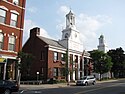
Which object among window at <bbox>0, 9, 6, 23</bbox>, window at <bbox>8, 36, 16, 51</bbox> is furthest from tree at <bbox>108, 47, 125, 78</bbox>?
window at <bbox>0, 9, 6, 23</bbox>

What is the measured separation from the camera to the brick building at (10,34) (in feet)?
109

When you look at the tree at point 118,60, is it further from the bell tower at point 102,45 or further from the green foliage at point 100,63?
the green foliage at point 100,63

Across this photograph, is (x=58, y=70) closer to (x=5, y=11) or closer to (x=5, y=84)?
(x=5, y=11)

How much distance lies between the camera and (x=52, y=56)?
164 feet

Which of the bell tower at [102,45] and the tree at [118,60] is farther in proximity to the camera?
the bell tower at [102,45]

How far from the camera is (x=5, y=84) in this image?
2112 centimetres

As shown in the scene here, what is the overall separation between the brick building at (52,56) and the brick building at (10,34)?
1000cm

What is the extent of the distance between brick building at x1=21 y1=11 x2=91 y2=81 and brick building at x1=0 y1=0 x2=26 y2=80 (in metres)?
10.0

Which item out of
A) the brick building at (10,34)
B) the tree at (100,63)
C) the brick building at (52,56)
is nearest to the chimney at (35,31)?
the brick building at (52,56)

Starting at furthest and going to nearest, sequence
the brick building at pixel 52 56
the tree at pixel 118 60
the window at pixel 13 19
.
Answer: the tree at pixel 118 60 → the brick building at pixel 52 56 → the window at pixel 13 19

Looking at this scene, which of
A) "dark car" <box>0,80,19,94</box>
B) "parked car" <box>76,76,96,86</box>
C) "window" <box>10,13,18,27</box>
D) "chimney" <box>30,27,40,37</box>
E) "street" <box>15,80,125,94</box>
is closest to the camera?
"dark car" <box>0,80,19,94</box>

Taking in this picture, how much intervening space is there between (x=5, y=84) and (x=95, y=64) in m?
40.6

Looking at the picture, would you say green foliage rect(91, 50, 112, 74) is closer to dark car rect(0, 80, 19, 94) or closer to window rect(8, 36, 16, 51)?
window rect(8, 36, 16, 51)

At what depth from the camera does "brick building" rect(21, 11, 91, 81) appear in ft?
160
